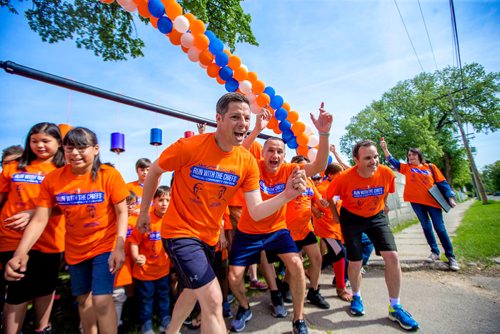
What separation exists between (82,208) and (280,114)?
11.7 ft

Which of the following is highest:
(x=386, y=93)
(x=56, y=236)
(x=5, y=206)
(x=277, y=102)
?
(x=386, y=93)

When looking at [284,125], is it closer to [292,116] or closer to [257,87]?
[292,116]

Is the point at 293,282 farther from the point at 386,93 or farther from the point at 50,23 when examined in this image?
the point at 386,93

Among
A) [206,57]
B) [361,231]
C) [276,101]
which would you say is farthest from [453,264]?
[206,57]

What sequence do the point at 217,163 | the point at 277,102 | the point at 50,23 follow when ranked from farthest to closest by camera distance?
the point at 50,23 < the point at 277,102 < the point at 217,163

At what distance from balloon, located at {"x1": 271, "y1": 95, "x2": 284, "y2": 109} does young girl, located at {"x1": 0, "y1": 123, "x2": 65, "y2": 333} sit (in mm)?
3357

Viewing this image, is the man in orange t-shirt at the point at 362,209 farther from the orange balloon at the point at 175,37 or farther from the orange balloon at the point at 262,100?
the orange balloon at the point at 175,37

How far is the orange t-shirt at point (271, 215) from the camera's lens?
297cm

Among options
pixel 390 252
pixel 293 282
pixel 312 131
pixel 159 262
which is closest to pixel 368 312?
pixel 390 252

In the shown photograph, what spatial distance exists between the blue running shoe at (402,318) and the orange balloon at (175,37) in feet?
15.8

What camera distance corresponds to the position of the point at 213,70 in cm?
436

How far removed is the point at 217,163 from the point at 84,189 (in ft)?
4.36

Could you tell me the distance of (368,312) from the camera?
317 cm

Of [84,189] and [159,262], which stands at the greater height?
[84,189]
